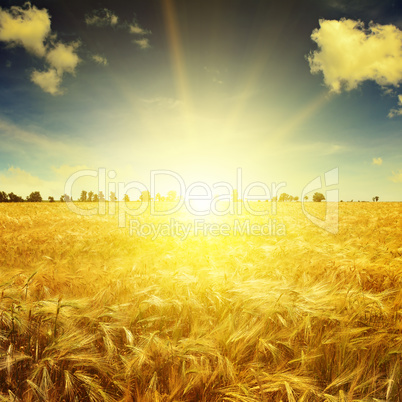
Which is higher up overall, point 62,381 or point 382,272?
point 382,272

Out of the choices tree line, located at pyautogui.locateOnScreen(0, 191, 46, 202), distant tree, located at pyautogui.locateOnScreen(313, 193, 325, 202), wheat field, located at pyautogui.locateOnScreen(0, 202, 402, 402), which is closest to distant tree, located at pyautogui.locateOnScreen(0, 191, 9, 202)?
tree line, located at pyautogui.locateOnScreen(0, 191, 46, 202)

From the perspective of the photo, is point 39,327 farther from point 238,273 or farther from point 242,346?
point 238,273

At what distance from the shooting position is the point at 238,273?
3535 millimetres

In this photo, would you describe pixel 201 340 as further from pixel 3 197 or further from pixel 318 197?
pixel 318 197

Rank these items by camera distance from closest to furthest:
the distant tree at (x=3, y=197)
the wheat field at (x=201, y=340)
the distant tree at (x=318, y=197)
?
the wheat field at (x=201, y=340), the distant tree at (x=3, y=197), the distant tree at (x=318, y=197)

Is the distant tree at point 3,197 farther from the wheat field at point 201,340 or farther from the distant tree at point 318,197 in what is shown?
the distant tree at point 318,197

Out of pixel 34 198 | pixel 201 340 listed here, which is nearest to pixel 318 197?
pixel 201 340

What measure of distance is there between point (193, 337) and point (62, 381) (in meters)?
1.06

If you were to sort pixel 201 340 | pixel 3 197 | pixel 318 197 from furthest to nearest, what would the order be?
pixel 318 197 → pixel 3 197 → pixel 201 340

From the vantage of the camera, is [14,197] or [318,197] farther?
[318,197]

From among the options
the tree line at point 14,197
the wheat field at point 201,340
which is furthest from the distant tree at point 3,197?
the wheat field at point 201,340

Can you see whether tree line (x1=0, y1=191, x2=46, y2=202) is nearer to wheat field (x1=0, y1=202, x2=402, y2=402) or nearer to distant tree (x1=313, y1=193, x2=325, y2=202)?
wheat field (x1=0, y1=202, x2=402, y2=402)

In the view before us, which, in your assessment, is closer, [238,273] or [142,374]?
[142,374]

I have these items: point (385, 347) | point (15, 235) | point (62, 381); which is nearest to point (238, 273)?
point (385, 347)
